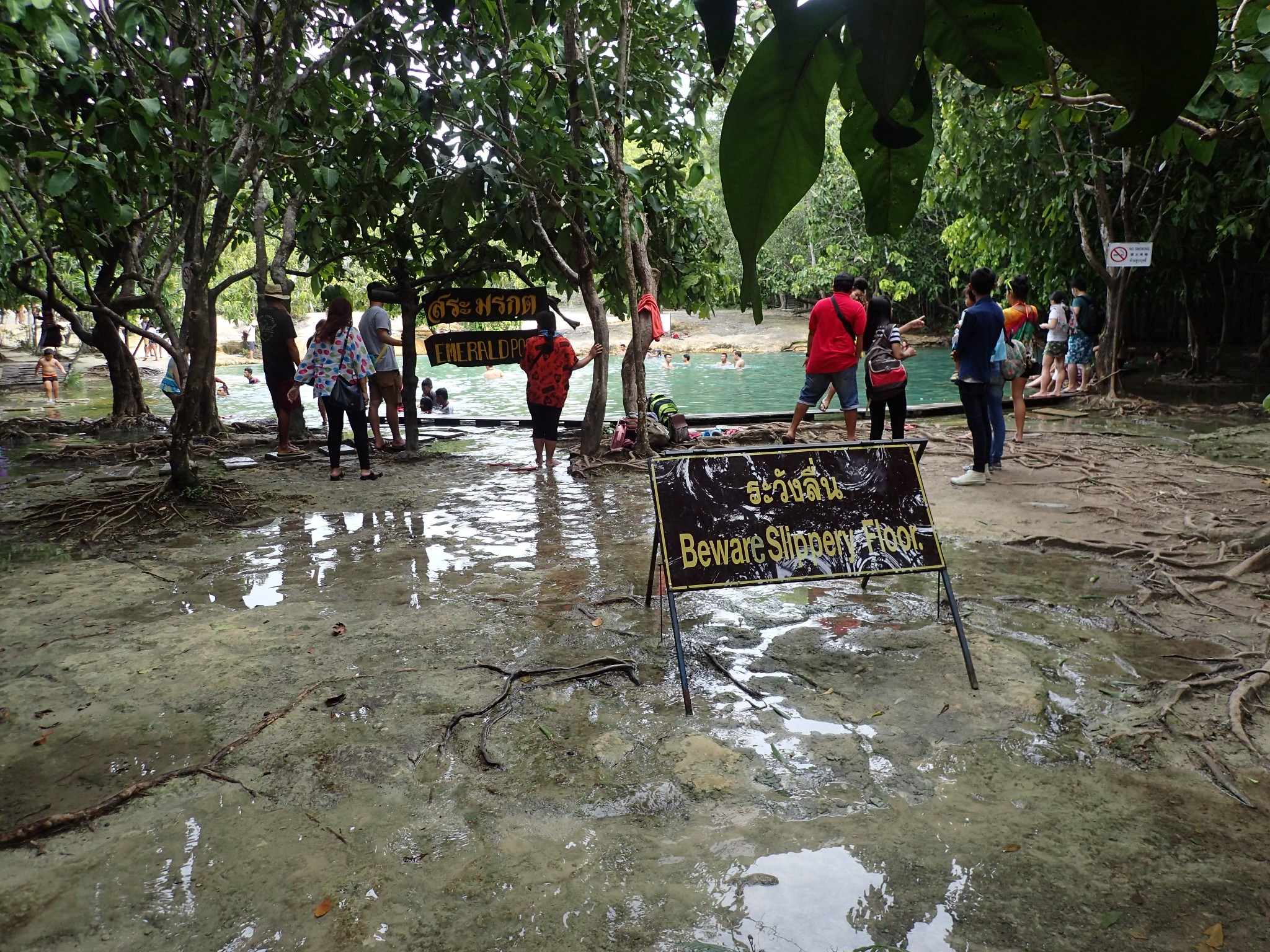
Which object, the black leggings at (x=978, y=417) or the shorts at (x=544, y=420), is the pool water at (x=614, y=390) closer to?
the shorts at (x=544, y=420)

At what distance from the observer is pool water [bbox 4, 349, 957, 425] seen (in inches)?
615

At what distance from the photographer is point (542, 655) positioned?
3939 mm

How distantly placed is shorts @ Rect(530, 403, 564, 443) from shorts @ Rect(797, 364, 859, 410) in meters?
2.34

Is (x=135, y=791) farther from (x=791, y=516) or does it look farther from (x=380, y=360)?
(x=380, y=360)

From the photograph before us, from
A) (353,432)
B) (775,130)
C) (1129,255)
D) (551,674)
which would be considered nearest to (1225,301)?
(1129,255)

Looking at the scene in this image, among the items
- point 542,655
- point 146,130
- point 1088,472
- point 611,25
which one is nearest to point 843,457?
point 542,655

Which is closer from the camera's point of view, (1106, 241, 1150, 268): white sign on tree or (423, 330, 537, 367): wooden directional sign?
(423, 330, 537, 367): wooden directional sign

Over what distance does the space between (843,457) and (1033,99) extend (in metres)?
1.63

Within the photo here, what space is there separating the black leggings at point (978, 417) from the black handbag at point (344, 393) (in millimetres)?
5120

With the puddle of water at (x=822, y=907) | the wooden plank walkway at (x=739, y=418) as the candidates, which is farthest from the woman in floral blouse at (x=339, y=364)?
A: the puddle of water at (x=822, y=907)

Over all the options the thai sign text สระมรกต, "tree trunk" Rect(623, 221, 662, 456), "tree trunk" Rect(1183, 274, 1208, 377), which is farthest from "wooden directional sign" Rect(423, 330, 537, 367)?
"tree trunk" Rect(1183, 274, 1208, 377)

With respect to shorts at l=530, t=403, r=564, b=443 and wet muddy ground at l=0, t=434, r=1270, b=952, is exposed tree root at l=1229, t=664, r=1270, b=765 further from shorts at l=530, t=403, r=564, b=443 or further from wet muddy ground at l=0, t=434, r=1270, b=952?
shorts at l=530, t=403, r=564, b=443

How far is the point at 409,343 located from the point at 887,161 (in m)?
8.88

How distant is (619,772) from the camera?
294 cm
